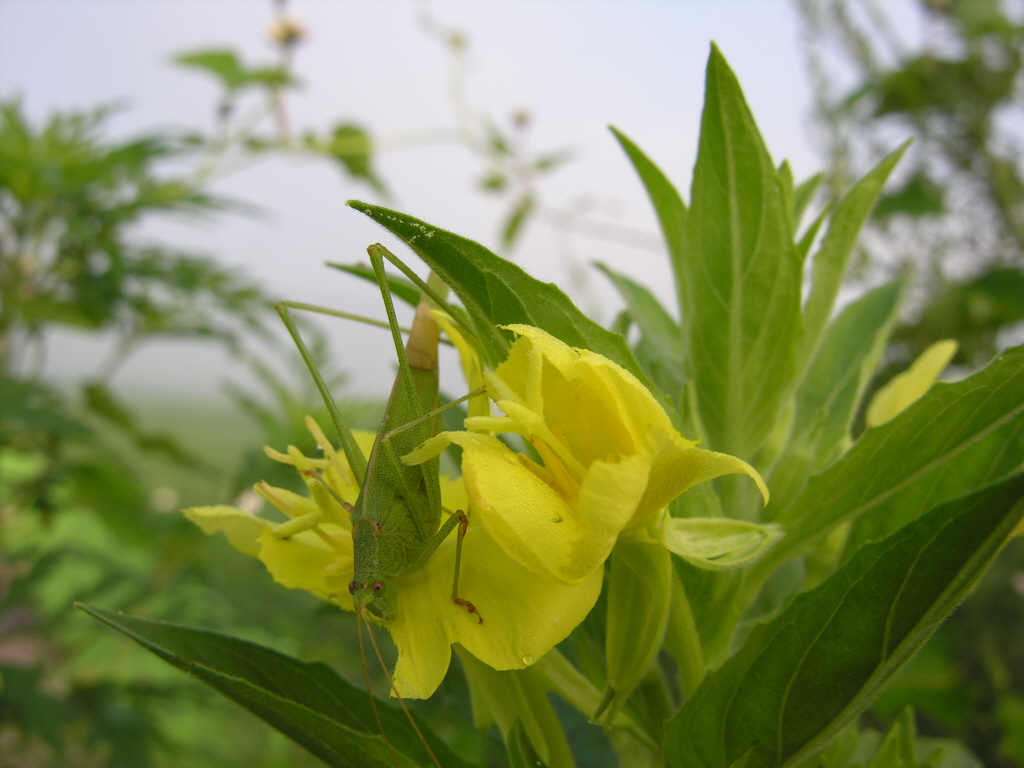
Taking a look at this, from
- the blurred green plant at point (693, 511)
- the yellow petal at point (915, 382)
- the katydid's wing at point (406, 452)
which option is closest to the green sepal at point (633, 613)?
the blurred green plant at point (693, 511)

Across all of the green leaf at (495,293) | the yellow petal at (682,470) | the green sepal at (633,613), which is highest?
the green leaf at (495,293)

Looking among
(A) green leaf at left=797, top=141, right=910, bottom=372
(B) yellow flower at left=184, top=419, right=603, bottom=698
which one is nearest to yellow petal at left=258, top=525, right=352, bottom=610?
(B) yellow flower at left=184, top=419, right=603, bottom=698

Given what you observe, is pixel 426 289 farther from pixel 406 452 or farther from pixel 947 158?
pixel 947 158

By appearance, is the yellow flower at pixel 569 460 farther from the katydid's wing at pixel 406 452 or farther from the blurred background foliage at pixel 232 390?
the blurred background foliage at pixel 232 390

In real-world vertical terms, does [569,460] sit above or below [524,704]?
above

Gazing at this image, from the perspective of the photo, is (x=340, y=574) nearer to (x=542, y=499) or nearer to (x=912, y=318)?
(x=542, y=499)

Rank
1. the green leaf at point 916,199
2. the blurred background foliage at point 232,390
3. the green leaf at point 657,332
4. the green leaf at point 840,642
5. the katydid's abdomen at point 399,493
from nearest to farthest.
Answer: the green leaf at point 840,642 → the katydid's abdomen at point 399,493 → the green leaf at point 657,332 → the blurred background foliage at point 232,390 → the green leaf at point 916,199

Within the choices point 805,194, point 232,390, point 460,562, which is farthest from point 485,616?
point 232,390
